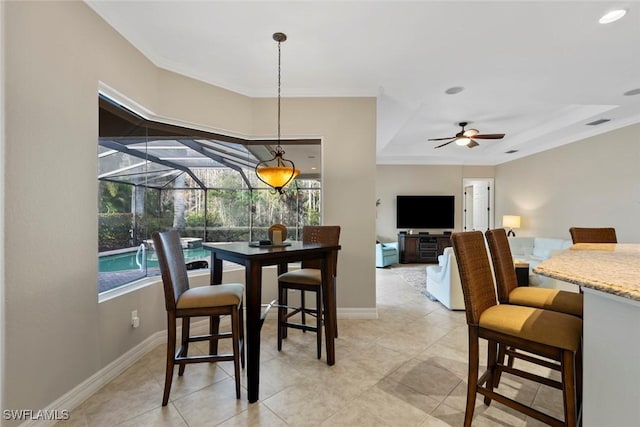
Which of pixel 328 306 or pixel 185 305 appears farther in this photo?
pixel 328 306

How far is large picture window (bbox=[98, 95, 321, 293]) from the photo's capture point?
2352 mm

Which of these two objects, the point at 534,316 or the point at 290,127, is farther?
the point at 290,127

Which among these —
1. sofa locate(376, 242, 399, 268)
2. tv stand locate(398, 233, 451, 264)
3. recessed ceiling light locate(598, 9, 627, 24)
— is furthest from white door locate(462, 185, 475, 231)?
recessed ceiling light locate(598, 9, 627, 24)

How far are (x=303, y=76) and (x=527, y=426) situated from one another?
3.28m

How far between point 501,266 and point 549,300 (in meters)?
0.30

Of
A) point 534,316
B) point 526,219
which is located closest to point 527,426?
point 534,316

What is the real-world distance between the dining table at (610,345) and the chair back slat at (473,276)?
406 millimetres

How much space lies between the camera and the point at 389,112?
404 cm

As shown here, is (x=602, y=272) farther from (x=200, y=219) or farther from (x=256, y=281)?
(x=200, y=219)

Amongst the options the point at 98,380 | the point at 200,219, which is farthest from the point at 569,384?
the point at 200,219

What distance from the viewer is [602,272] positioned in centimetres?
113

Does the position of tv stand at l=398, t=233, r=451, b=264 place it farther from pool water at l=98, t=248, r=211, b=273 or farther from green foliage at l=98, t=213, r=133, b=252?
green foliage at l=98, t=213, r=133, b=252

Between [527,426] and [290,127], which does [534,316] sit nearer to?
[527,426]

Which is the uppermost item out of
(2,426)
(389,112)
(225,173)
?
(389,112)
